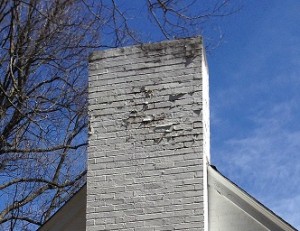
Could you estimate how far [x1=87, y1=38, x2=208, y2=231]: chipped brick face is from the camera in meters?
8.59

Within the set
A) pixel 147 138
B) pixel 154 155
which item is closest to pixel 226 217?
Result: pixel 154 155

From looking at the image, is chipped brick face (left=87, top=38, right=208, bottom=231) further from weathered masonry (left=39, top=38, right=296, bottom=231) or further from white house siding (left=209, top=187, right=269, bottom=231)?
white house siding (left=209, top=187, right=269, bottom=231)

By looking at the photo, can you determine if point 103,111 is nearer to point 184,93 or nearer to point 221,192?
point 184,93

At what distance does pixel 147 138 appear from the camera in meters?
8.98

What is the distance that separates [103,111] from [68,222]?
1411 millimetres

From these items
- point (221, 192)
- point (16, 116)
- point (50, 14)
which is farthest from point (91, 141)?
point (16, 116)

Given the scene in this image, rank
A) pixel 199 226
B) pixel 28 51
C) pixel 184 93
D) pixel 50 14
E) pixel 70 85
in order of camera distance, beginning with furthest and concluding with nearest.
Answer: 1. pixel 70 85
2. pixel 28 51
3. pixel 50 14
4. pixel 184 93
5. pixel 199 226

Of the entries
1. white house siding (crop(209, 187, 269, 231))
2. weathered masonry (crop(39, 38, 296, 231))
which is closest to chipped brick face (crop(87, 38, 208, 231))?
weathered masonry (crop(39, 38, 296, 231))

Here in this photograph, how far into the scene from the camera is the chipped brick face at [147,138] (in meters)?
8.59

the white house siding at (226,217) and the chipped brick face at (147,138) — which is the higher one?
the chipped brick face at (147,138)

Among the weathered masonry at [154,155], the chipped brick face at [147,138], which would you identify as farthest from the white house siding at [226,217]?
the chipped brick face at [147,138]

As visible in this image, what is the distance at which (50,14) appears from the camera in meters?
12.3

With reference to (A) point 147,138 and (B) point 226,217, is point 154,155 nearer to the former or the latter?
(A) point 147,138

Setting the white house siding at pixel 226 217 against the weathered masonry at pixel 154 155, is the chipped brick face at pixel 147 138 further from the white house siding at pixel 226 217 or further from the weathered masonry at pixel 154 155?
the white house siding at pixel 226 217
